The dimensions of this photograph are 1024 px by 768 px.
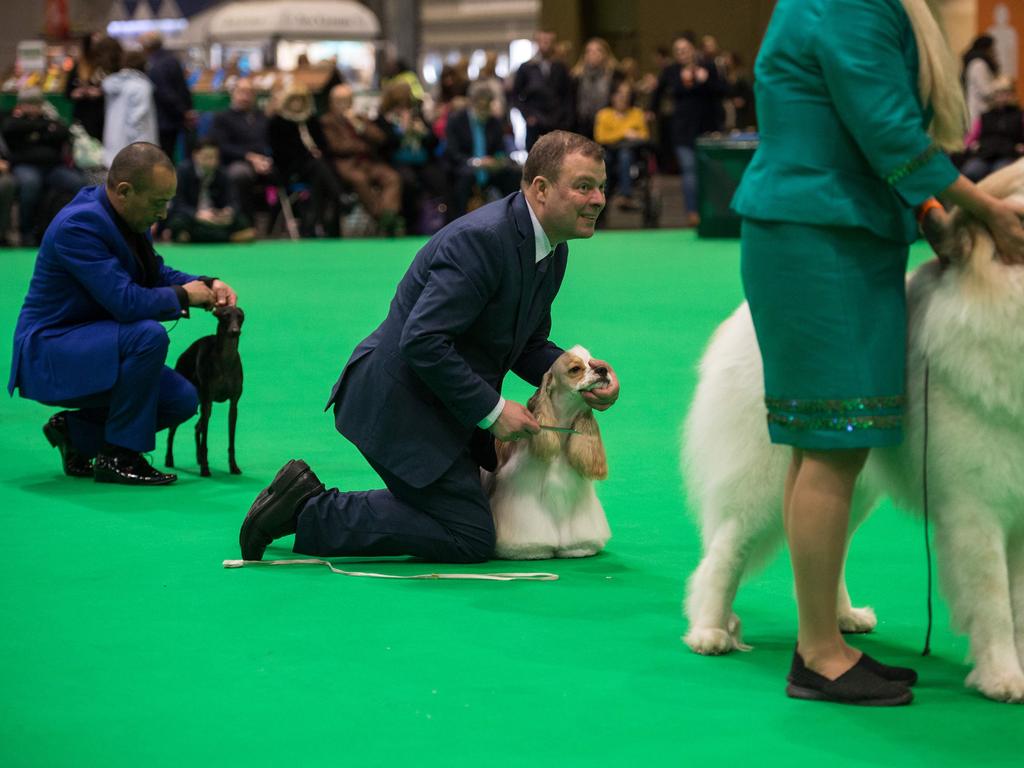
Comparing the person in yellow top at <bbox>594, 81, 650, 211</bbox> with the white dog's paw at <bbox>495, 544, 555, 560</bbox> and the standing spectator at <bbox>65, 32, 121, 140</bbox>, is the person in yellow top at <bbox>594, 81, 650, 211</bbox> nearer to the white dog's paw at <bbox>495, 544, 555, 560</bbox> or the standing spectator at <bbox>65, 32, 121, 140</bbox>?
the standing spectator at <bbox>65, 32, 121, 140</bbox>

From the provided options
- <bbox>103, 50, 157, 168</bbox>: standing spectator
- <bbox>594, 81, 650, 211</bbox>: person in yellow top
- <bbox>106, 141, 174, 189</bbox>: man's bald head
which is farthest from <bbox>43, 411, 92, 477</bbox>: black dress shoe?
<bbox>594, 81, 650, 211</bbox>: person in yellow top

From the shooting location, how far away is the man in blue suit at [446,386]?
390 cm

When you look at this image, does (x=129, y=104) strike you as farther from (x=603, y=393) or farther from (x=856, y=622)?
(x=856, y=622)

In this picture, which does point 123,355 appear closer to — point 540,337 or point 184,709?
point 540,337

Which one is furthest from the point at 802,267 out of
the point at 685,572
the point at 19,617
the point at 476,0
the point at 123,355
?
the point at 476,0

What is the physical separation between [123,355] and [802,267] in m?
3.00

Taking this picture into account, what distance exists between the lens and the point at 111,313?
16.9 feet

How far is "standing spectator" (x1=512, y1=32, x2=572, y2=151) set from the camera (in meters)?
16.2

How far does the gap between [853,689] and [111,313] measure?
3194mm

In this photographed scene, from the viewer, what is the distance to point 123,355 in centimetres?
507

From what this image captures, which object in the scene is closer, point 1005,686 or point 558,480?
point 1005,686

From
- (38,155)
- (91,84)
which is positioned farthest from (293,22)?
(38,155)

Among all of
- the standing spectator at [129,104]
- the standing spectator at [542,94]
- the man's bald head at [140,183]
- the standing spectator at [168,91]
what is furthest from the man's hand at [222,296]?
the standing spectator at [542,94]

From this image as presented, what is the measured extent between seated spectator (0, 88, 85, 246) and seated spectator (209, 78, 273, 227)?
1.61 meters
